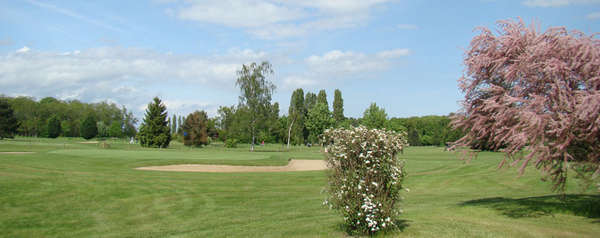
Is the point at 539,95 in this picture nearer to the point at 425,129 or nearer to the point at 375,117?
the point at 375,117

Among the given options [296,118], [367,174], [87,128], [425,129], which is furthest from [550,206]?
[425,129]

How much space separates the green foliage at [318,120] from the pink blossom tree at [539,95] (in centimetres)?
8732

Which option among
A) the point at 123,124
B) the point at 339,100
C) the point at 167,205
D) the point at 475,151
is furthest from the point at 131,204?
the point at 123,124

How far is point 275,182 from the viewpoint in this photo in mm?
23172

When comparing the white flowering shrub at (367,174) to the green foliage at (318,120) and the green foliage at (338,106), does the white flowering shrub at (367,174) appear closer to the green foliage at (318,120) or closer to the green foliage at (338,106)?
the green foliage at (318,120)

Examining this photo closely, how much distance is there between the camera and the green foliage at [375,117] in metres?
87.2

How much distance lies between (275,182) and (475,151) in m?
13.3

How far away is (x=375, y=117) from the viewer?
87.6 metres

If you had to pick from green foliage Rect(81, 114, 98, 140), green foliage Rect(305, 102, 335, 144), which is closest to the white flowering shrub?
green foliage Rect(305, 102, 335, 144)

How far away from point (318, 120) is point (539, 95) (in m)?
89.8

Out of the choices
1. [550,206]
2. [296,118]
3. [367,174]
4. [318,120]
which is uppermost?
[296,118]

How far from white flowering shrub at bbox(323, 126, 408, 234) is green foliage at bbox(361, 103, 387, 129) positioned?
78.6 m

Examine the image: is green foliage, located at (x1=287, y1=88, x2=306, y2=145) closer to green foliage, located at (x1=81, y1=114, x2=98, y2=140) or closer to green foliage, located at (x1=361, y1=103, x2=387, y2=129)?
green foliage, located at (x1=361, y1=103, x2=387, y2=129)

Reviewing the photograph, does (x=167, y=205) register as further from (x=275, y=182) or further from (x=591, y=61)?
(x=591, y=61)
